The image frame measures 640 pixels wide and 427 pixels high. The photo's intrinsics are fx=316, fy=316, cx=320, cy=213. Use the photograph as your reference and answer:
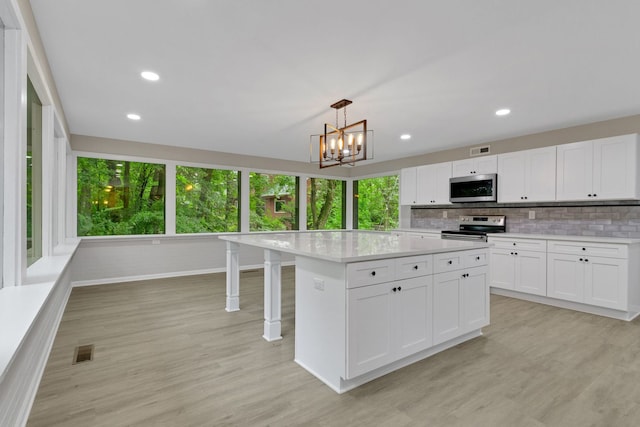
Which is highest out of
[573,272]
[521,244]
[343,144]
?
[343,144]

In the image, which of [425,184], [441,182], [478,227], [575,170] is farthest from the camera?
[425,184]

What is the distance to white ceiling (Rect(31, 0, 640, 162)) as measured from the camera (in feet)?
6.15

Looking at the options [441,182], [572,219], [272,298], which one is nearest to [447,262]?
[272,298]

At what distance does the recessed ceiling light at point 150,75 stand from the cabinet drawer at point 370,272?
2.32 m

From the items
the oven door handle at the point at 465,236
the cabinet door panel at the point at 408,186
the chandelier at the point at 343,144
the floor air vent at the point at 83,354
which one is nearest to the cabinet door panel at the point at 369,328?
the chandelier at the point at 343,144

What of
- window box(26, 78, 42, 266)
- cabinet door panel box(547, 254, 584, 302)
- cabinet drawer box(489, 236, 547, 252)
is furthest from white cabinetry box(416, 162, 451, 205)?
window box(26, 78, 42, 266)

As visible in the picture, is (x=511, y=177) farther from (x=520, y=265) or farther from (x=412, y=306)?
(x=412, y=306)

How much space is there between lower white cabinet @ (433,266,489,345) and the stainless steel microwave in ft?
7.40

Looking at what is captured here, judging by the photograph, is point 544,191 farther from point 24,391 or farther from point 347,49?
point 24,391

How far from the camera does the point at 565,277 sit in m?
3.78

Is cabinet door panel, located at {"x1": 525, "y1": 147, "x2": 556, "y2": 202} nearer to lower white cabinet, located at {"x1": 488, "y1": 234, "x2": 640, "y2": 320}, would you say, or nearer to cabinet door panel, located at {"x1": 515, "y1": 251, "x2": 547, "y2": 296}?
lower white cabinet, located at {"x1": 488, "y1": 234, "x2": 640, "y2": 320}

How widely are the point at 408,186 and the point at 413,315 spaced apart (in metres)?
4.07

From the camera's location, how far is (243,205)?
6.30 meters

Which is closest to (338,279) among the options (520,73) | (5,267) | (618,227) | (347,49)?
(347,49)
